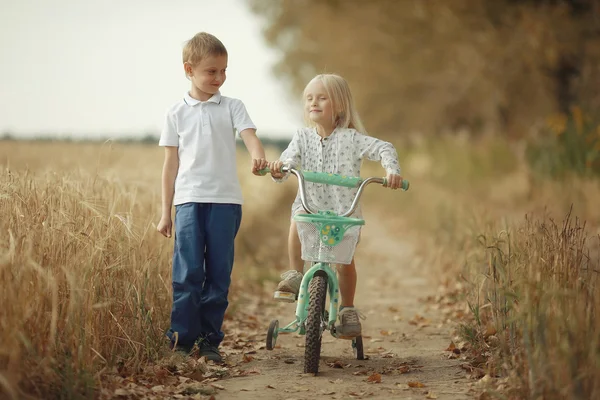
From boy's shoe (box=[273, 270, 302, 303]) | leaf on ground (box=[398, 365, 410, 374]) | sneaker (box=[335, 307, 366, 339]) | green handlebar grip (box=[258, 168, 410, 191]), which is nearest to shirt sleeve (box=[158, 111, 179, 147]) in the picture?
green handlebar grip (box=[258, 168, 410, 191])

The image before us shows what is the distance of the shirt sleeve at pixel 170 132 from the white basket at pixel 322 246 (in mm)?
976

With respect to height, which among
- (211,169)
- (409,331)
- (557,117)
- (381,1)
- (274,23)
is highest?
(274,23)

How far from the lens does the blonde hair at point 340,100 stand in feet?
17.2

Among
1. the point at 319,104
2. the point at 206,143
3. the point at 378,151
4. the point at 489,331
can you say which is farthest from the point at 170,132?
the point at 489,331

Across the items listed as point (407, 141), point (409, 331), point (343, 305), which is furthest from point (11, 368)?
point (407, 141)

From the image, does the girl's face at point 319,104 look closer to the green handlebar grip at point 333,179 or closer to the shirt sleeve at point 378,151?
the shirt sleeve at point 378,151

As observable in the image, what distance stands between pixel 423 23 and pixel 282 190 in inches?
198

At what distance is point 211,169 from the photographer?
5.24 metres

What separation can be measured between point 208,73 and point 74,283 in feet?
5.35

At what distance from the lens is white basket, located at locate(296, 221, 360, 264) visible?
5070 mm

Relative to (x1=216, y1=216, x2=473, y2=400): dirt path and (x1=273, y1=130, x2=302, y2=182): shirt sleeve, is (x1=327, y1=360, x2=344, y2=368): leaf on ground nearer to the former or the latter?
(x1=216, y1=216, x2=473, y2=400): dirt path

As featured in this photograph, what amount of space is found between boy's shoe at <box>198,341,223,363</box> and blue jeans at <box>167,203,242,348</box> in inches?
3.5

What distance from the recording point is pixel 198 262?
5281 millimetres

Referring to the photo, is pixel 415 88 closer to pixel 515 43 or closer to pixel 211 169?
pixel 515 43
